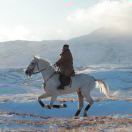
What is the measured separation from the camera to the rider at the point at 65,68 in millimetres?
22953

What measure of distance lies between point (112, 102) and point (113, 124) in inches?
1033

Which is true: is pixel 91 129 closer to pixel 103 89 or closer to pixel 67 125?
pixel 67 125

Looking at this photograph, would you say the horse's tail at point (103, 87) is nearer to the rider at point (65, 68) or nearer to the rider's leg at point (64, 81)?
the rider at point (65, 68)

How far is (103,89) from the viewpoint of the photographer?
1001 inches

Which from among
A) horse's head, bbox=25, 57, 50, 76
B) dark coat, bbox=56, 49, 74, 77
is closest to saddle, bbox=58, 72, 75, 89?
dark coat, bbox=56, 49, 74, 77

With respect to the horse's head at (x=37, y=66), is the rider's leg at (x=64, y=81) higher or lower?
lower

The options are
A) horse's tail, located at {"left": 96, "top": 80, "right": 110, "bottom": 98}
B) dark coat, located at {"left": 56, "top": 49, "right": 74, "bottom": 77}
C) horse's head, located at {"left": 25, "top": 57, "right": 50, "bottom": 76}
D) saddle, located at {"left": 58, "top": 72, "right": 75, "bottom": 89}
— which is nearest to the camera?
saddle, located at {"left": 58, "top": 72, "right": 75, "bottom": 89}

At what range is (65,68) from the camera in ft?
76.2

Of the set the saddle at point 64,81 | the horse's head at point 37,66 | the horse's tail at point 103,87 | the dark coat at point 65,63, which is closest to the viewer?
the saddle at point 64,81

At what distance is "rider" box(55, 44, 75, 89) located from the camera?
2295 centimetres

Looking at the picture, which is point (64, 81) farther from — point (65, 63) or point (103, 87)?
point (103, 87)

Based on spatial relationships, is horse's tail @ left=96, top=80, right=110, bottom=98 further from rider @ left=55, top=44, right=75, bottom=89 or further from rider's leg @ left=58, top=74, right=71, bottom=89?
rider's leg @ left=58, top=74, right=71, bottom=89

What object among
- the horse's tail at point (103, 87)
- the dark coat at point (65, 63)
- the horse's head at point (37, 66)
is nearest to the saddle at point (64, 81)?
the dark coat at point (65, 63)

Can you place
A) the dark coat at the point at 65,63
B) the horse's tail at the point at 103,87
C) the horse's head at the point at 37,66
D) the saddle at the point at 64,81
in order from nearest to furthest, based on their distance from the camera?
the saddle at the point at 64,81 → the dark coat at the point at 65,63 → the horse's head at the point at 37,66 → the horse's tail at the point at 103,87
